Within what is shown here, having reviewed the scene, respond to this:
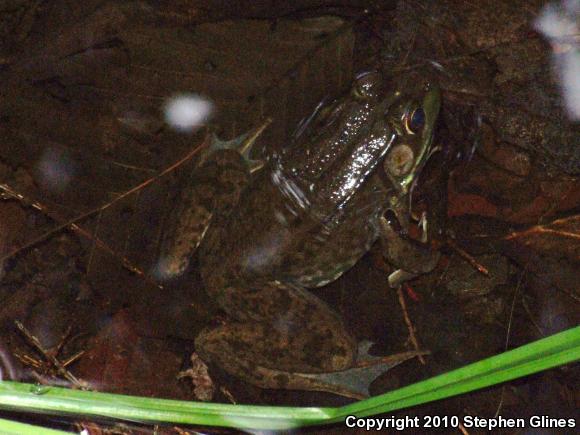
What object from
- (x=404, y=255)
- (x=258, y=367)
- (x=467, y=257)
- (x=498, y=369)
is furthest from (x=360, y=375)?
(x=498, y=369)

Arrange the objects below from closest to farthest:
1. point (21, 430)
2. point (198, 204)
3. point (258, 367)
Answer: point (21, 430), point (258, 367), point (198, 204)

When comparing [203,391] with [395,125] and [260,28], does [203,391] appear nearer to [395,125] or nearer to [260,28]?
[395,125]

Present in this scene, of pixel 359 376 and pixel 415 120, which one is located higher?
pixel 415 120

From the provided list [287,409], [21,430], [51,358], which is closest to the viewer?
[21,430]

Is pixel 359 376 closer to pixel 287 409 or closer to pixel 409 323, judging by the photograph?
pixel 409 323

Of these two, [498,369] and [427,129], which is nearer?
[498,369]

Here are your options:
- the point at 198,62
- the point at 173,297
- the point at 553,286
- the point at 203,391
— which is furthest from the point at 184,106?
the point at 553,286

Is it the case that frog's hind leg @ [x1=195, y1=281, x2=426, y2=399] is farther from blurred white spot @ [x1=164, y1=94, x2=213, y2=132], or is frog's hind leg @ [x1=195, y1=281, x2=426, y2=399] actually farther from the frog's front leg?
blurred white spot @ [x1=164, y1=94, x2=213, y2=132]
